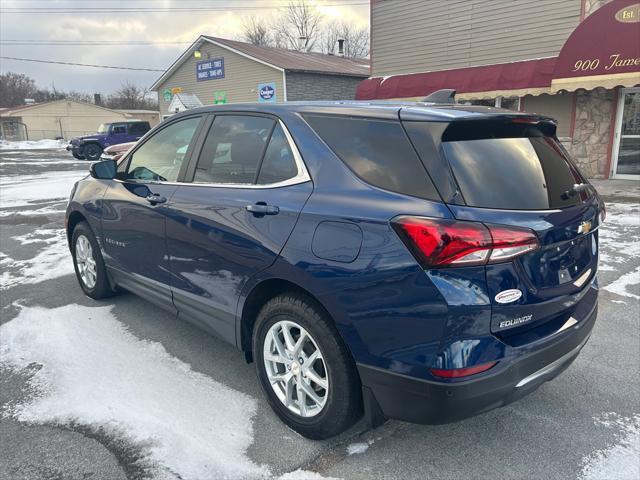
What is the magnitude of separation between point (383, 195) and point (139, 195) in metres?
2.22

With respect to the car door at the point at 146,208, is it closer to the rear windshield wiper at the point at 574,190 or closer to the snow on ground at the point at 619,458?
the rear windshield wiper at the point at 574,190

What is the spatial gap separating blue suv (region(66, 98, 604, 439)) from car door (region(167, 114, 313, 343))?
12 mm

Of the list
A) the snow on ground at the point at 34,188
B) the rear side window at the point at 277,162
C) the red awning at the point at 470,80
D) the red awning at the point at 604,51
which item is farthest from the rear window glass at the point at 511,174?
the snow on ground at the point at 34,188

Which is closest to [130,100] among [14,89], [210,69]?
[14,89]

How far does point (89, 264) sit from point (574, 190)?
4.08m

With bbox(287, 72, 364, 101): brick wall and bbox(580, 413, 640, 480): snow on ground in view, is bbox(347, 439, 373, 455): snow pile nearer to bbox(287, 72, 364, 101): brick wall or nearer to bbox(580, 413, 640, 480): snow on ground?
bbox(580, 413, 640, 480): snow on ground

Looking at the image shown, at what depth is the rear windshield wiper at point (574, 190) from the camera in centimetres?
240

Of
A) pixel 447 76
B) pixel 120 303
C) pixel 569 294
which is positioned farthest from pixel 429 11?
pixel 569 294

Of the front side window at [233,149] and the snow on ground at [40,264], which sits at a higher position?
the front side window at [233,149]

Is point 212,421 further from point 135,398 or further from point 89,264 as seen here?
point 89,264

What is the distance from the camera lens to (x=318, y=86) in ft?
77.3

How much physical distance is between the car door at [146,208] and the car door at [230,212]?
16cm

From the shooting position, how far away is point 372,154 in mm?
2357

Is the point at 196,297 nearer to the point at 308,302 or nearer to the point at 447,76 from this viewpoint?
the point at 308,302
